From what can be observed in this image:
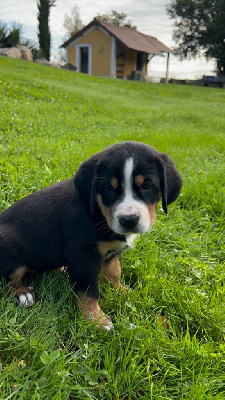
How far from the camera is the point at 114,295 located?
2.87 metres

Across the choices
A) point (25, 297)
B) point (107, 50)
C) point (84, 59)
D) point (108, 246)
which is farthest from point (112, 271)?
point (84, 59)

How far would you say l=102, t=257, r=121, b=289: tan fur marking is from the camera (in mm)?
3080

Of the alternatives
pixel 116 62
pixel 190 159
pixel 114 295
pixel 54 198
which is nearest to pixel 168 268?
pixel 114 295

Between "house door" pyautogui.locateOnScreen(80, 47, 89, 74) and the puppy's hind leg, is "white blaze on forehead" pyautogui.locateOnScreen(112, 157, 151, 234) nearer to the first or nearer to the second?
the puppy's hind leg

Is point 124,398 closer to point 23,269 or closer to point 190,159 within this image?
point 23,269

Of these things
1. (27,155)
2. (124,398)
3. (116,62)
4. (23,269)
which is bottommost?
(124,398)

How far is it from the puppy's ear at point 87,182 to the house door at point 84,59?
131 feet

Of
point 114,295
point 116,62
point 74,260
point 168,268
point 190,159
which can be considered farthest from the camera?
point 116,62

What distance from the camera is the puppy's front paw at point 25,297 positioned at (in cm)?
266

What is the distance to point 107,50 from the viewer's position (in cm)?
3794

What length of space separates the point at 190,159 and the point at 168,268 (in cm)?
405

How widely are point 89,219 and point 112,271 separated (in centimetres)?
61

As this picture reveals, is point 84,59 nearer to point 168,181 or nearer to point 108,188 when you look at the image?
point 168,181

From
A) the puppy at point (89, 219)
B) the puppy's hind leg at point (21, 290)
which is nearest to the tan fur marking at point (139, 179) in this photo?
the puppy at point (89, 219)
